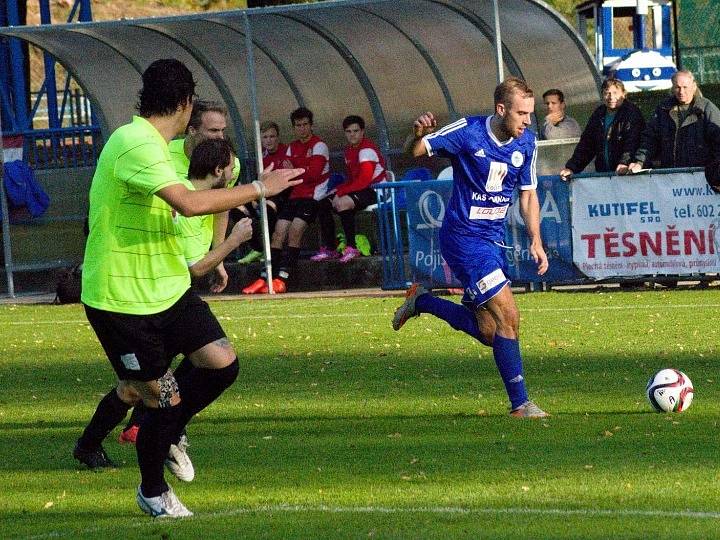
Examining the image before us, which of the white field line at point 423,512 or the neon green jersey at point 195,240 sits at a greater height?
the neon green jersey at point 195,240

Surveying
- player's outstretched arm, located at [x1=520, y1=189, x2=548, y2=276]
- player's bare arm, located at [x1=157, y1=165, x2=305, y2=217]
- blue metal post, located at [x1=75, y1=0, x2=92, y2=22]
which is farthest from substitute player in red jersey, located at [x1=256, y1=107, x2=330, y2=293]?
player's bare arm, located at [x1=157, y1=165, x2=305, y2=217]

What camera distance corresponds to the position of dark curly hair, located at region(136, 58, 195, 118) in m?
6.56

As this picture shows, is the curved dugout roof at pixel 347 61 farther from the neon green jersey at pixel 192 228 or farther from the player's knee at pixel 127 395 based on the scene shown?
the player's knee at pixel 127 395

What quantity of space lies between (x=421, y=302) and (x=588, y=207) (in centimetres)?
690

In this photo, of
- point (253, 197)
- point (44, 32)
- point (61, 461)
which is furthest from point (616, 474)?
point (44, 32)

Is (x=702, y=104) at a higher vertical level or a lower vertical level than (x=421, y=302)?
higher

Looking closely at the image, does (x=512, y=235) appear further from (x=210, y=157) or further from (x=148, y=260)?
(x=148, y=260)

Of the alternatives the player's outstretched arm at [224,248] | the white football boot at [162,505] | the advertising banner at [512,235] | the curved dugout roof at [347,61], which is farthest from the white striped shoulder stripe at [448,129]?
the curved dugout roof at [347,61]

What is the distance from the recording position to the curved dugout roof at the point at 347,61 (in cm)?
2055

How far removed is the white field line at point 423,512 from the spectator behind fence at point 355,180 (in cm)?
1226

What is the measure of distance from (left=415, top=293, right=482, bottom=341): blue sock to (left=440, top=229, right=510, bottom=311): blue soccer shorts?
0.43 ft

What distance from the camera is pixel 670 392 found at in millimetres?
9086

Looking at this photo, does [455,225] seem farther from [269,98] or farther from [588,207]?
[269,98]

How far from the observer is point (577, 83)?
2100 cm
